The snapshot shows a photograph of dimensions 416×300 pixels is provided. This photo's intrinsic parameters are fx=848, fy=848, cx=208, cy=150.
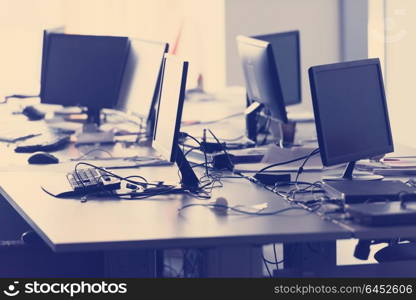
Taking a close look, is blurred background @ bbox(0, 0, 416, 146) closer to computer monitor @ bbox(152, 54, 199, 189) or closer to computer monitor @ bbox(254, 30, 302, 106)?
computer monitor @ bbox(254, 30, 302, 106)

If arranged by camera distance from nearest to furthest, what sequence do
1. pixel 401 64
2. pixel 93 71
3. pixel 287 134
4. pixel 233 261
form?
pixel 233 261
pixel 287 134
pixel 93 71
pixel 401 64

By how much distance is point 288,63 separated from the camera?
13.8 ft

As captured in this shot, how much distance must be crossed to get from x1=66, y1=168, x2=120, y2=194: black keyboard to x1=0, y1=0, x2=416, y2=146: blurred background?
2.50m

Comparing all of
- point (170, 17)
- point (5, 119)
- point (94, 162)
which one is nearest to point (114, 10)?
point (170, 17)

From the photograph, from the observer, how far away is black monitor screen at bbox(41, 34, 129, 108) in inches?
162

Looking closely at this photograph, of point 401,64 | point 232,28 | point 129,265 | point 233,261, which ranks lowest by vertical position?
point 129,265

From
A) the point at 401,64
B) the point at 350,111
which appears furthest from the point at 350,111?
the point at 401,64

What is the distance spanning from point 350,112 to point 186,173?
58 cm

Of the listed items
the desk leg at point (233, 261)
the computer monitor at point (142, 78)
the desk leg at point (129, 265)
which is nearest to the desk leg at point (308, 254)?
the desk leg at point (129, 265)

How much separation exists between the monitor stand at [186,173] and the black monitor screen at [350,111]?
45 centimetres

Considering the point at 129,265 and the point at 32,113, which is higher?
the point at 32,113

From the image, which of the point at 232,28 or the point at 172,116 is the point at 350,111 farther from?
the point at 232,28

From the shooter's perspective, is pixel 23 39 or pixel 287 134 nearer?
pixel 287 134

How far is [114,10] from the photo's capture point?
5.98 meters
